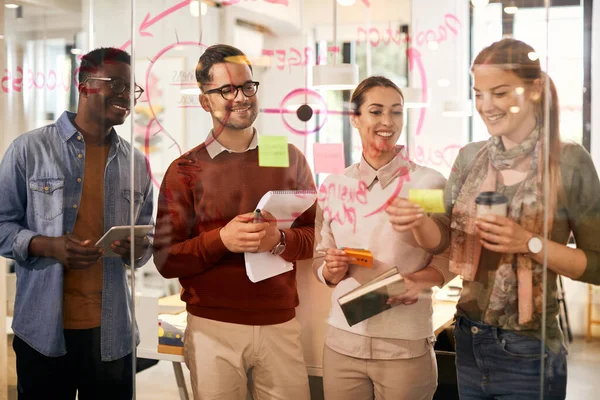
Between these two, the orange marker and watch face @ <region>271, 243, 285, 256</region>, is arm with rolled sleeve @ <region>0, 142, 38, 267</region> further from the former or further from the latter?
the orange marker

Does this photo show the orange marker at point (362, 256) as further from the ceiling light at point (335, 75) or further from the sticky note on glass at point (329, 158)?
the ceiling light at point (335, 75)

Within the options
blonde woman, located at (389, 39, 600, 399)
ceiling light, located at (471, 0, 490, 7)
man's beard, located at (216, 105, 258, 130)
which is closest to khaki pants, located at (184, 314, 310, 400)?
blonde woman, located at (389, 39, 600, 399)

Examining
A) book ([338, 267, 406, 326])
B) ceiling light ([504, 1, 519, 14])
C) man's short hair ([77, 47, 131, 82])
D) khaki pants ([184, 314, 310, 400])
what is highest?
ceiling light ([504, 1, 519, 14])

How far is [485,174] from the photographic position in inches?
71.2

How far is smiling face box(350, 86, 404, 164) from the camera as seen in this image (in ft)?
6.08

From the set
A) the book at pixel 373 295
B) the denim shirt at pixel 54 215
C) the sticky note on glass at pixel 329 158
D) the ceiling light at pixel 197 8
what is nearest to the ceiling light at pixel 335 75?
the sticky note on glass at pixel 329 158

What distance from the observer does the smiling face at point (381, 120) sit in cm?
185

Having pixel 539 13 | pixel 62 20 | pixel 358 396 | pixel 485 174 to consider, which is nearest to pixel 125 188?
pixel 62 20

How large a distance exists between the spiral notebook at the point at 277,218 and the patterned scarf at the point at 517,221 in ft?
1.68

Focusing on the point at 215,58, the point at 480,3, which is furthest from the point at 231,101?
the point at 480,3

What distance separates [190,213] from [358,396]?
0.79m

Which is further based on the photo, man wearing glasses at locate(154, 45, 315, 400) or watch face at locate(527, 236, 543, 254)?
man wearing glasses at locate(154, 45, 315, 400)

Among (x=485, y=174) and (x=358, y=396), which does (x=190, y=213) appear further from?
(x=485, y=174)

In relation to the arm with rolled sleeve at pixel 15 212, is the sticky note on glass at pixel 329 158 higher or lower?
higher
